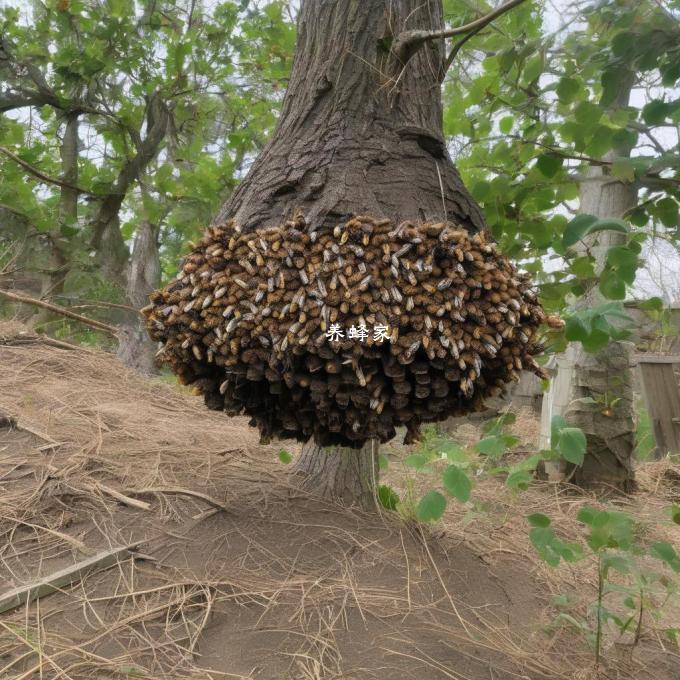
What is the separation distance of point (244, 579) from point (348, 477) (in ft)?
2.28

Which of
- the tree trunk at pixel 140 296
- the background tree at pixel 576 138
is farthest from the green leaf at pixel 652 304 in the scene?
the tree trunk at pixel 140 296

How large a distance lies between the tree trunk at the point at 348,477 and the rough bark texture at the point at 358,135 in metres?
1.32

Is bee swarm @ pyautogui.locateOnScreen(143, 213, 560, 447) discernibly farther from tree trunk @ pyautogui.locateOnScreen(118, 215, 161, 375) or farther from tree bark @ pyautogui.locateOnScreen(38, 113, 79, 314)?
tree bark @ pyautogui.locateOnScreen(38, 113, 79, 314)

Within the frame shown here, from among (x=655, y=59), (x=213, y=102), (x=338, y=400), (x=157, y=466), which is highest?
(x=213, y=102)

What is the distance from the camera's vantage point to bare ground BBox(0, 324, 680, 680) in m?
1.58

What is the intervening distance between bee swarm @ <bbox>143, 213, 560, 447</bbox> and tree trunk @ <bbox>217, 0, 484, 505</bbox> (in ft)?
0.33

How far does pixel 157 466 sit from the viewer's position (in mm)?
2549

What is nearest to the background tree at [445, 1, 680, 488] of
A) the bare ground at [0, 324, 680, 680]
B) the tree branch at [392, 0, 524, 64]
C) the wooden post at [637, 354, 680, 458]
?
the tree branch at [392, 0, 524, 64]

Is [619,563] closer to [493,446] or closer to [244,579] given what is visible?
[493,446]

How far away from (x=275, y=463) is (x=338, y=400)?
1.80 metres

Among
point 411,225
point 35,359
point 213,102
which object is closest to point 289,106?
point 411,225

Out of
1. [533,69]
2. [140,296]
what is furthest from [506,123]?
[140,296]

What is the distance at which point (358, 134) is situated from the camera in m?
1.43

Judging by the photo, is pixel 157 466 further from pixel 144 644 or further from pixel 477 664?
pixel 477 664
